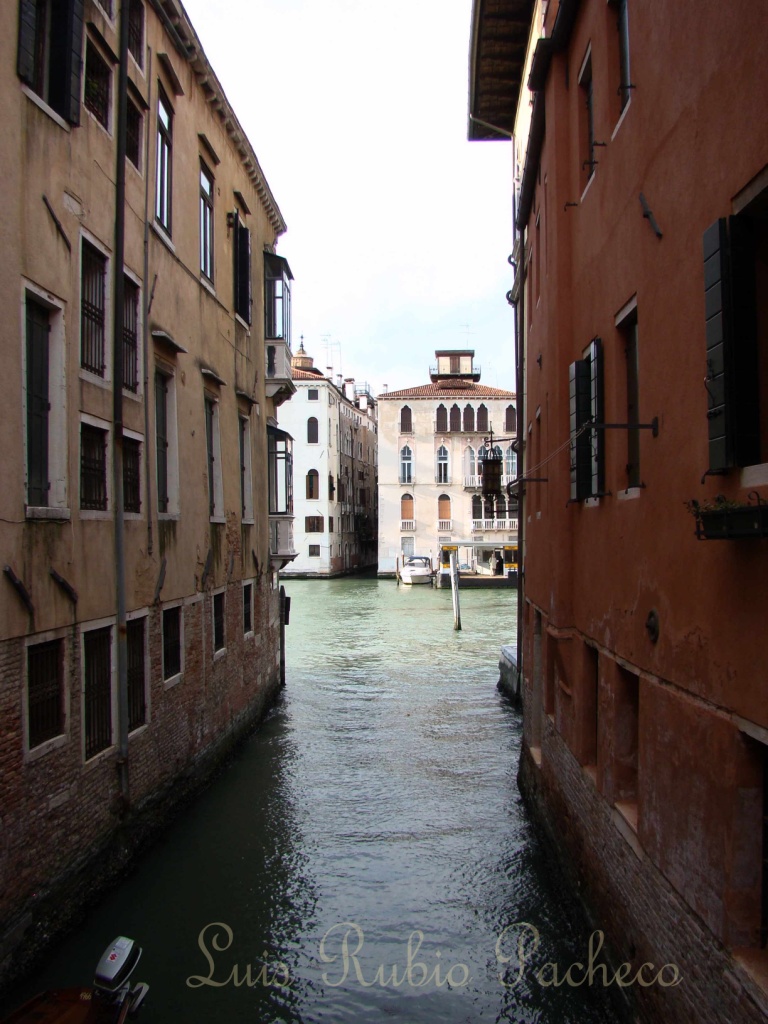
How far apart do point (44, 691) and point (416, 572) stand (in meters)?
40.9

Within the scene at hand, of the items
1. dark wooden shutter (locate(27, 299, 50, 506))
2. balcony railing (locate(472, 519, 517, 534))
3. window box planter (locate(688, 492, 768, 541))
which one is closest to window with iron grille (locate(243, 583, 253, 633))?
dark wooden shutter (locate(27, 299, 50, 506))

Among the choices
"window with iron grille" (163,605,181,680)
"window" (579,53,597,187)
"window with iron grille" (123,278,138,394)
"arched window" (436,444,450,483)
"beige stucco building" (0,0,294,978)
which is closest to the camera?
"beige stucco building" (0,0,294,978)

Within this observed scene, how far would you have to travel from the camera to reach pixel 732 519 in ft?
12.2

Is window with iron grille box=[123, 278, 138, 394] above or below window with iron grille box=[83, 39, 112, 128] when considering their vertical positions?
below

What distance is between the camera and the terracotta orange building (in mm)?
3902

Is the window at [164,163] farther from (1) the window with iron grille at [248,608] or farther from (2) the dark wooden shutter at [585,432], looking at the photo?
(1) the window with iron grille at [248,608]

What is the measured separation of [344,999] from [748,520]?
5.10 meters

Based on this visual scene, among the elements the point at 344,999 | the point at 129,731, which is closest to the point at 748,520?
the point at 344,999

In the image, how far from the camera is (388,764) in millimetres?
13109

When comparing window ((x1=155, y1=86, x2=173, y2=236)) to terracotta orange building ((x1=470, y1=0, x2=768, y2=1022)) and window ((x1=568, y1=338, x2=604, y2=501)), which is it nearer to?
terracotta orange building ((x1=470, y1=0, x2=768, y2=1022))

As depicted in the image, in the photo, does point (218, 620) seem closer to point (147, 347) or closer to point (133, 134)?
point (147, 347)

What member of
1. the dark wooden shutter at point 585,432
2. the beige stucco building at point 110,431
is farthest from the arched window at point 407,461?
the dark wooden shutter at point 585,432

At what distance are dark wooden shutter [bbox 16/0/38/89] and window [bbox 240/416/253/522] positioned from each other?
26.4ft

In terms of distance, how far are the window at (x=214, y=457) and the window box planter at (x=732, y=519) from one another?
9245mm
